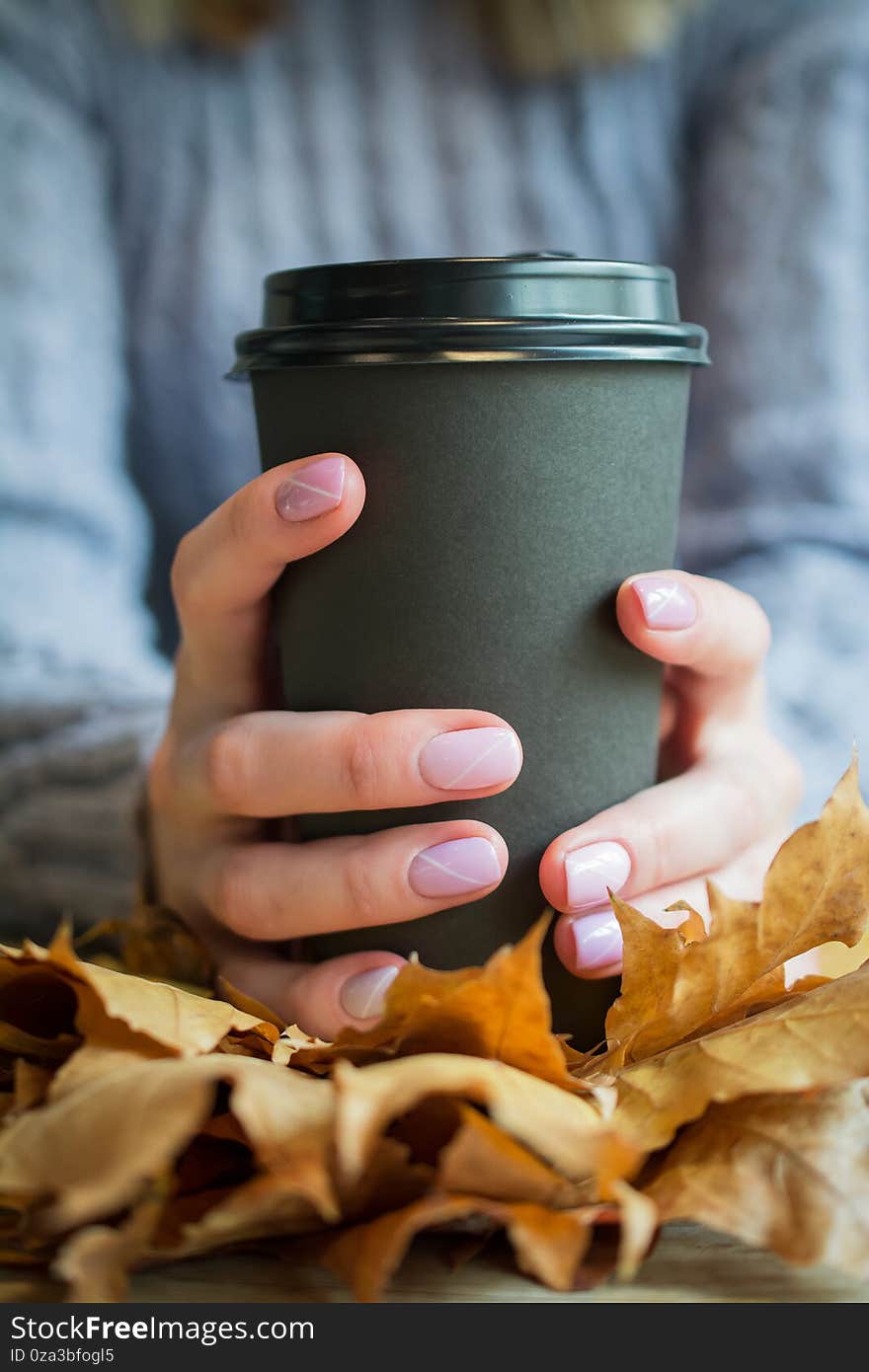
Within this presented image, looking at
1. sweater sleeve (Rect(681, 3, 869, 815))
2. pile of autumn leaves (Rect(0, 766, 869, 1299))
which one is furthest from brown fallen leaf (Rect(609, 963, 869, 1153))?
sweater sleeve (Rect(681, 3, 869, 815))

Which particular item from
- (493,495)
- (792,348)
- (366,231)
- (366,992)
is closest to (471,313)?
(493,495)

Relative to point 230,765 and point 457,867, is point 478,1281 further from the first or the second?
point 230,765

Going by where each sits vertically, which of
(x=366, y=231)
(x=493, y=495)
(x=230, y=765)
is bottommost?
(x=230, y=765)

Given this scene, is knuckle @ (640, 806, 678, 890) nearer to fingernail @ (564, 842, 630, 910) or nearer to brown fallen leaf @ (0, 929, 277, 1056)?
fingernail @ (564, 842, 630, 910)

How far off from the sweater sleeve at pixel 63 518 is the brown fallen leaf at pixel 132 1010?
397mm

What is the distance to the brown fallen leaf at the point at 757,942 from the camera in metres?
0.42

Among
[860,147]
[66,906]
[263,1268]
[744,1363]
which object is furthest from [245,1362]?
[860,147]

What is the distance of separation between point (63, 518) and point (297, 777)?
69cm

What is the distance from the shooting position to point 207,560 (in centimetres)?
53

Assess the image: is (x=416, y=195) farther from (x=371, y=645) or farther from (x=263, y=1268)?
(x=263, y=1268)

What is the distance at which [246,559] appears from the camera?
0.51 meters

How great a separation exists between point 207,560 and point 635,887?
0.24 meters

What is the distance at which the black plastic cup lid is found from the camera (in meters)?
0.43

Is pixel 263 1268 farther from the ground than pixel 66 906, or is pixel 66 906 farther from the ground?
pixel 263 1268
